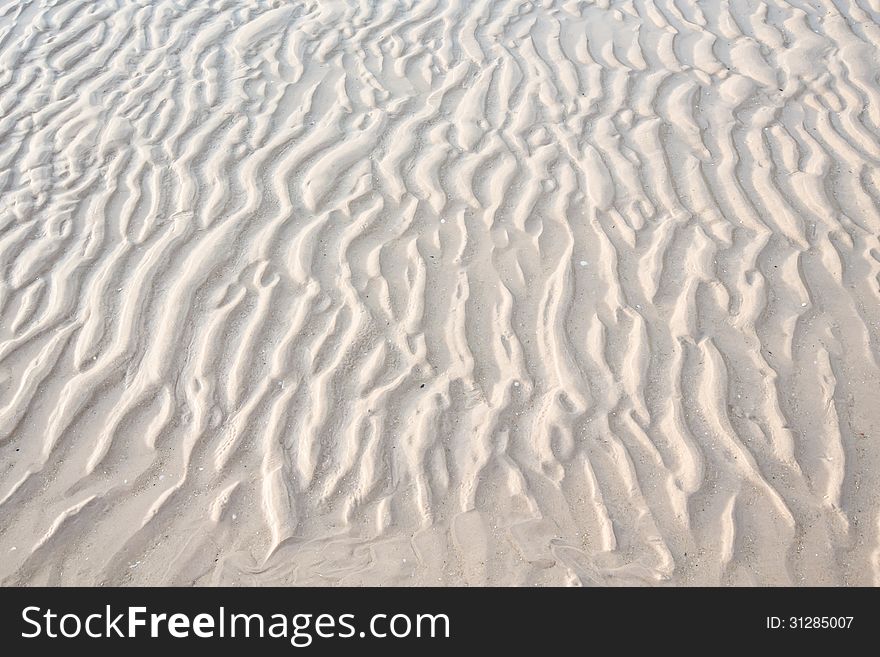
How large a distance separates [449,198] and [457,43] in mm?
1899

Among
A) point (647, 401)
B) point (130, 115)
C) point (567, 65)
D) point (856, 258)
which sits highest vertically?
point (130, 115)

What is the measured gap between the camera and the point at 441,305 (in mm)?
3682

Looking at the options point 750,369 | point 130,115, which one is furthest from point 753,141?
point 130,115

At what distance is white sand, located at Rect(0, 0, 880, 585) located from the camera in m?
2.88

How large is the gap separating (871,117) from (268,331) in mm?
4070

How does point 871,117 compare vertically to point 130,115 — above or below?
below

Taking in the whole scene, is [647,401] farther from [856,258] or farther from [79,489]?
[79,489]

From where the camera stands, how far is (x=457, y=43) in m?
5.56

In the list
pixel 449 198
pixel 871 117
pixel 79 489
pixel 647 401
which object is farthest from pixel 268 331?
pixel 871 117

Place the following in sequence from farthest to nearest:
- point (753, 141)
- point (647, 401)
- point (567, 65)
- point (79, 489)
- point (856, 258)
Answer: point (567, 65)
point (753, 141)
point (856, 258)
point (647, 401)
point (79, 489)

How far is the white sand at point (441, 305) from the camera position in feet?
9.45

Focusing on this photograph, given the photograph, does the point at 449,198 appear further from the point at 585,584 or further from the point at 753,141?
the point at 585,584
